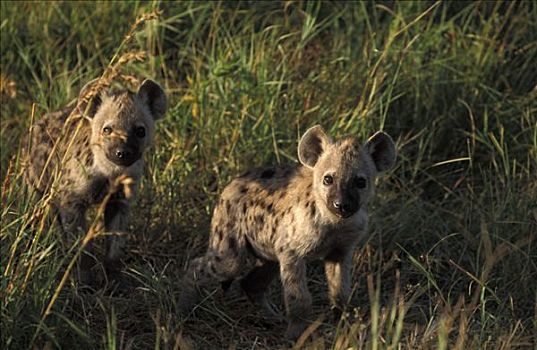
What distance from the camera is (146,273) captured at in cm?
545

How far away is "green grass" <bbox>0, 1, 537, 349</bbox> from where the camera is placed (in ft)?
17.7

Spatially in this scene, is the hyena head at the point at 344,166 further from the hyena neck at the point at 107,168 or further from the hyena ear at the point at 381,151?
the hyena neck at the point at 107,168

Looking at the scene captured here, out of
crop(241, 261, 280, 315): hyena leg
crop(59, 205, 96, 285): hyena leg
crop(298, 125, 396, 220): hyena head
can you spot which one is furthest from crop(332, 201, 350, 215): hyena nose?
crop(59, 205, 96, 285): hyena leg

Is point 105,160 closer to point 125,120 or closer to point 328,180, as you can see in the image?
point 125,120

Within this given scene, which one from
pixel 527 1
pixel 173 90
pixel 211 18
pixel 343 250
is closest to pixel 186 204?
pixel 173 90

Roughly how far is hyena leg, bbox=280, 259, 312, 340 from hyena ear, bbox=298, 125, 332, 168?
1.66 ft

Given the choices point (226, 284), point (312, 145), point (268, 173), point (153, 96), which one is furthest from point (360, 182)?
point (153, 96)

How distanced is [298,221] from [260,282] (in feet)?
1.97

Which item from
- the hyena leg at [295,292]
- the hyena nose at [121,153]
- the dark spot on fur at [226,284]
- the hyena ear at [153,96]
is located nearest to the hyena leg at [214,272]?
the dark spot on fur at [226,284]

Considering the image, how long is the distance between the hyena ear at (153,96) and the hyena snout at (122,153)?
0.39m

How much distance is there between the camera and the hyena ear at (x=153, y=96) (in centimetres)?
602

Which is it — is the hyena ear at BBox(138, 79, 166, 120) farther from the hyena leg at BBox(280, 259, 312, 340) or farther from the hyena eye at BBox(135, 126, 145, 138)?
the hyena leg at BBox(280, 259, 312, 340)

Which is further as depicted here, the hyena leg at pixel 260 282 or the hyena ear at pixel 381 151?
the hyena leg at pixel 260 282

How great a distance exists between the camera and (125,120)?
230 inches
